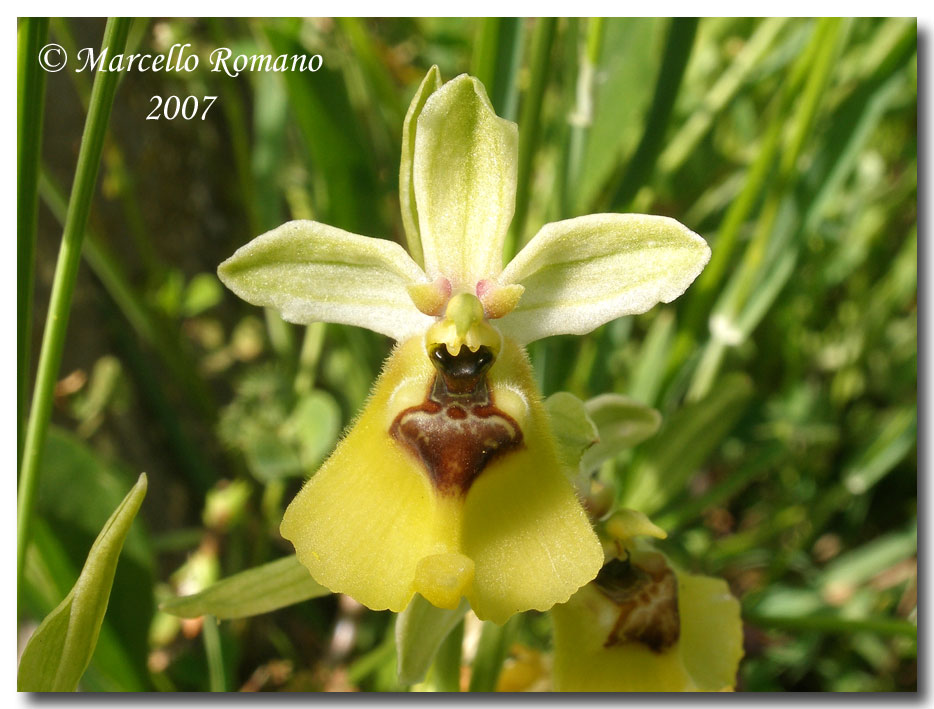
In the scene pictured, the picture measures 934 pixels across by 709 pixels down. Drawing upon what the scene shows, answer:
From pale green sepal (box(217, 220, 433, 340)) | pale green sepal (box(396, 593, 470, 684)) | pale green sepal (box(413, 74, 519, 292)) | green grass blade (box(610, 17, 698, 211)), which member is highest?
green grass blade (box(610, 17, 698, 211))

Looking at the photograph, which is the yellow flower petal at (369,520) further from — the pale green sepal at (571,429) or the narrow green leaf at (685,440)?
the narrow green leaf at (685,440)

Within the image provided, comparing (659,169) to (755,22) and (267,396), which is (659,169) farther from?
(267,396)

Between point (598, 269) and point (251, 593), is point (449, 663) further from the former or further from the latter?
point (598, 269)

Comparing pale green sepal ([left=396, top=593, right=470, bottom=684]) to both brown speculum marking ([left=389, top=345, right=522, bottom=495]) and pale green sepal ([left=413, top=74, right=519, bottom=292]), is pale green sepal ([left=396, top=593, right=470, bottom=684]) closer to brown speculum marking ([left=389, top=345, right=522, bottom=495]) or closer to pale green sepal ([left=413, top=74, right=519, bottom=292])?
brown speculum marking ([left=389, top=345, right=522, bottom=495])

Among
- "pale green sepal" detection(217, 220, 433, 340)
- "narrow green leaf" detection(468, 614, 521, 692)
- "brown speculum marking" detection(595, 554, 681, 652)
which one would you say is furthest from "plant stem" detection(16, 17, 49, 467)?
"brown speculum marking" detection(595, 554, 681, 652)

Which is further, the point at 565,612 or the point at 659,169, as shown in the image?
the point at 659,169

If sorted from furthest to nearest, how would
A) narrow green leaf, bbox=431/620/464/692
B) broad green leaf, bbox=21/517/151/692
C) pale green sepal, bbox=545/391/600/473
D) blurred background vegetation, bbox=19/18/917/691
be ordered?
1. blurred background vegetation, bbox=19/18/917/691
2. broad green leaf, bbox=21/517/151/692
3. narrow green leaf, bbox=431/620/464/692
4. pale green sepal, bbox=545/391/600/473

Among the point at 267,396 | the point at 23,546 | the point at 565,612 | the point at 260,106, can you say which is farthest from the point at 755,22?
the point at 23,546
